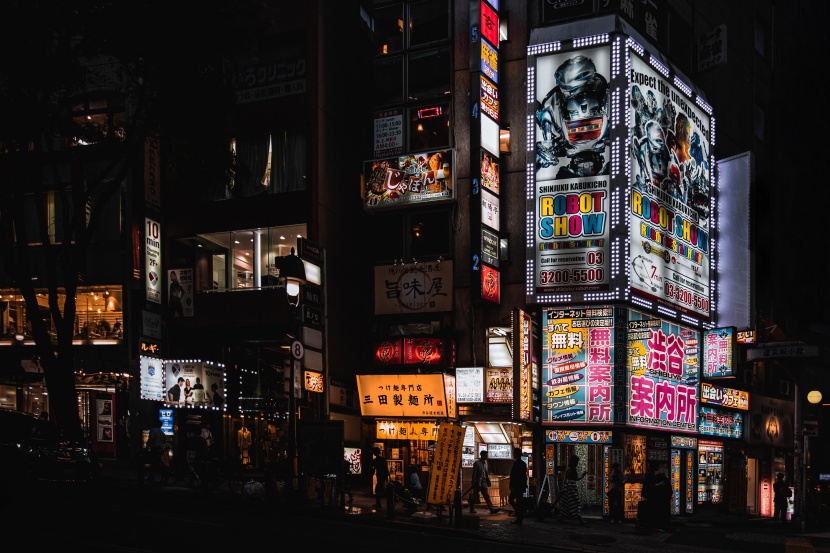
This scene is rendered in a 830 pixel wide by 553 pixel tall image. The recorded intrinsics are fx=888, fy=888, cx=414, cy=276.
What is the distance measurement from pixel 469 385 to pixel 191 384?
10.1 metres

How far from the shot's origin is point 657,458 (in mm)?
30297

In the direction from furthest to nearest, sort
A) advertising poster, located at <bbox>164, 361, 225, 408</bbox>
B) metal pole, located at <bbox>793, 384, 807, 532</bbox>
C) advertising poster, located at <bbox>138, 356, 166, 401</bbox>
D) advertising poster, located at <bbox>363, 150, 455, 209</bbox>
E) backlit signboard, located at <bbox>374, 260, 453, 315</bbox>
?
1. advertising poster, located at <bbox>164, 361, 225, 408</bbox>
2. backlit signboard, located at <bbox>374, 260, 453, 315</bbox>
3. advertising poster, located at <bbox>138, 356, 166, 401</bbox>
4. advertising poster, located at <bbox>363, 150, 455, 209</bbox>
5. metal pole, located at <bbox>793, 384, 807, 532</bbox>

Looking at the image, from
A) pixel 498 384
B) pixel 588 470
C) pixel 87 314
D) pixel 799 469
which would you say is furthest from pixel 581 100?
pixel 87 314

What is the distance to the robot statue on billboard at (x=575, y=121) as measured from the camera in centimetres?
2914

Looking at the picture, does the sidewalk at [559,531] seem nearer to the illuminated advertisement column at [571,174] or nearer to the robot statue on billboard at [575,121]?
the illuminated advertisement column at [571,174]

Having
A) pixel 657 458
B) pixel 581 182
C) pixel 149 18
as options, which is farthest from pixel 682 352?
pixel 149 18

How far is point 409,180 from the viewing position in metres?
31.1

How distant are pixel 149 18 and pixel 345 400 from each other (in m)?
14.8

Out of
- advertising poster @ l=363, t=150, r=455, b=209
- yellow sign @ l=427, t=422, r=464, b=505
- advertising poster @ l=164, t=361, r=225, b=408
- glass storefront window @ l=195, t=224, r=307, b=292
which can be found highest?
advertising poster @ l=363, t=150, r=455, b=209

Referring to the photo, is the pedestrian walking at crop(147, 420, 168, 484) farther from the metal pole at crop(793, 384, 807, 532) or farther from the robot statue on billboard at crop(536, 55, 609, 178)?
the metal pole at crop(793, 384, 807, 532)

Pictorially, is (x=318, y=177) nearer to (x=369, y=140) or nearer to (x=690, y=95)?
(x=369, y=140)

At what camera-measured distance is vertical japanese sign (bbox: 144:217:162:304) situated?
3170 cm

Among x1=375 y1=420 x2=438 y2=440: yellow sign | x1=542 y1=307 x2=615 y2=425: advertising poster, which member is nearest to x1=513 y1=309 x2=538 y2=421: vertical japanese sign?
x1=542 y1=307 x2=615 y2=425: advertising poster

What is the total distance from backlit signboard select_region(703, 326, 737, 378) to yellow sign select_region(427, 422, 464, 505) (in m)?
13.8
